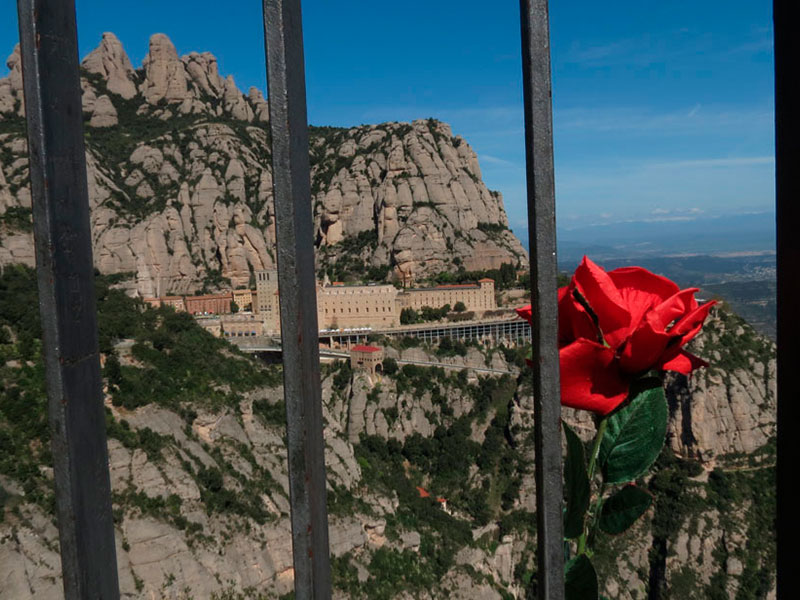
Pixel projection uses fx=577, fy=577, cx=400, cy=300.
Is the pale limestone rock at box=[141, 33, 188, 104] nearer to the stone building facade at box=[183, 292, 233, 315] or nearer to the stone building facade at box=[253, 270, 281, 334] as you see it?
the stone building facade at box=[183, 292, 233, 315]

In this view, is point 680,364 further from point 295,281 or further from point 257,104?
point 257,104

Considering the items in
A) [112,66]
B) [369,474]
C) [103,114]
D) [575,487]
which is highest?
[112,66]

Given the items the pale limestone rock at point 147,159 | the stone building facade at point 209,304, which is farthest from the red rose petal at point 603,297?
the pale limestone rock at point 147,159

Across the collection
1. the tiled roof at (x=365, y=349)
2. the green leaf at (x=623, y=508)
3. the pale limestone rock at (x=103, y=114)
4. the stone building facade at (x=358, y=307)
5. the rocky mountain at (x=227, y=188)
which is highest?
the pale limestone rock at (x=103, y=114)

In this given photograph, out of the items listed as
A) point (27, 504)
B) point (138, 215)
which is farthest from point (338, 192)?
point (27, 504)

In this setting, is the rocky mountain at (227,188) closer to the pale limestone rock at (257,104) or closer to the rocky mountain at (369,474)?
the pale limestone rock at (257,104)

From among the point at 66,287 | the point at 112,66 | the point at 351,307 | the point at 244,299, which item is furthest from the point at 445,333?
the point at 112,66
